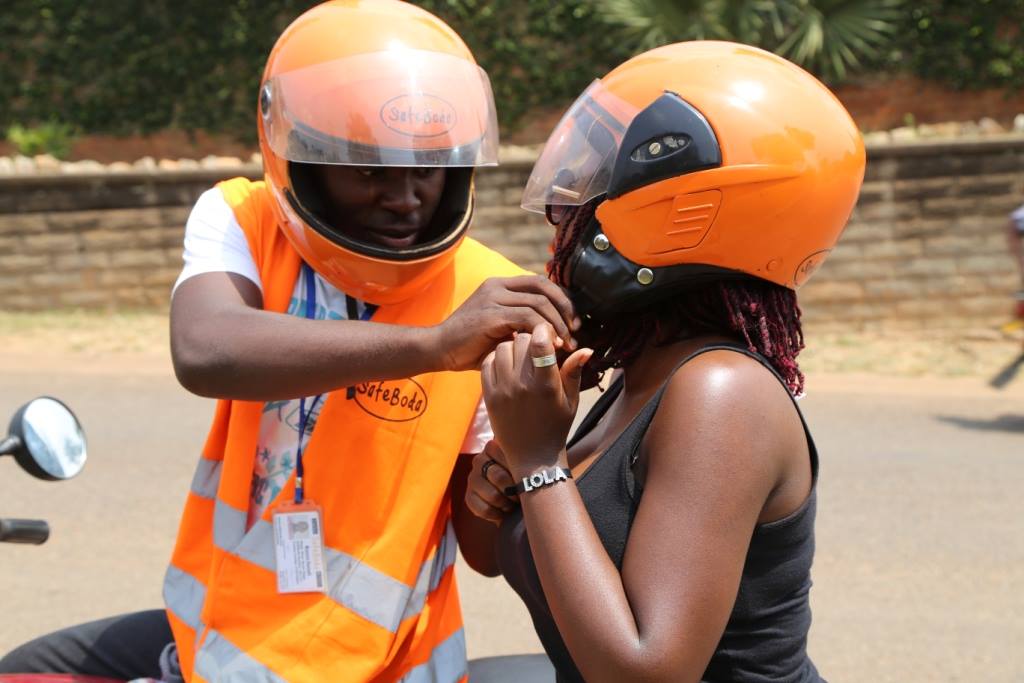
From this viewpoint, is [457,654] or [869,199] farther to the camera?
[869,199]

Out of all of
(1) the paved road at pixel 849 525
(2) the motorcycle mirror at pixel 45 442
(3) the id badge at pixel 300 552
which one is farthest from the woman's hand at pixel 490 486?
(1) the paved road at pixel 849 525

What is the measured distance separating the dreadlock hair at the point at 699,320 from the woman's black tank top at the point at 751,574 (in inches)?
4.2

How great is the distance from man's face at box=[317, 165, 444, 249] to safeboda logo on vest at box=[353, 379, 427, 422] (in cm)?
26

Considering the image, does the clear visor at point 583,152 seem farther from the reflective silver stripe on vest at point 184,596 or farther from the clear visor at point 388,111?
the reflective silver stripe on vest at point 184,596

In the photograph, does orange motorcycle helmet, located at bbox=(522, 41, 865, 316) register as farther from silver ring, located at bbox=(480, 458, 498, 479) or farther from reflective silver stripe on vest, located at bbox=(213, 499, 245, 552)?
reflective silver stripe on vest, located at bbox=(213, 499, 245, 552)

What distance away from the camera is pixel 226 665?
210cm

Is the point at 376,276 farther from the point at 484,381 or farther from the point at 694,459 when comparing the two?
the point at 694,459

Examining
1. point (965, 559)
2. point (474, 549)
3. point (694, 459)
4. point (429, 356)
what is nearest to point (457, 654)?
point (474, 549)

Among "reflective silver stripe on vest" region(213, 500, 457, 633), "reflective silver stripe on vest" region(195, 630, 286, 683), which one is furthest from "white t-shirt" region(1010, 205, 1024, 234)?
"reflective silver stripe on vest" region(195, 630, 286, 683)

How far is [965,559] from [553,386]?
14.7ft

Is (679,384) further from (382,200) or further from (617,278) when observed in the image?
(382,200)

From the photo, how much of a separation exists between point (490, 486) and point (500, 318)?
1.00 feet

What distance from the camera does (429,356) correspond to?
2.01 meters

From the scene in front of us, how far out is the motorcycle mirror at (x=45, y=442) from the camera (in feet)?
7.06
